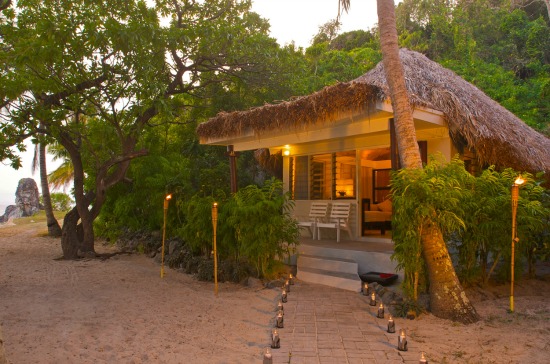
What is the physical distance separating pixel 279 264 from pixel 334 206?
8.48 feet

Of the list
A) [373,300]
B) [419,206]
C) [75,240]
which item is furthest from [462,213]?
[75,240]

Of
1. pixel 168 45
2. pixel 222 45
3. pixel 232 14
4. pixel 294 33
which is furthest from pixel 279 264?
pixel 294 33

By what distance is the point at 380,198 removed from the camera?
448 inches

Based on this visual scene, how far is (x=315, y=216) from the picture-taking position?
30.2 ft

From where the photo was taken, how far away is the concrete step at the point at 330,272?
6453 mm

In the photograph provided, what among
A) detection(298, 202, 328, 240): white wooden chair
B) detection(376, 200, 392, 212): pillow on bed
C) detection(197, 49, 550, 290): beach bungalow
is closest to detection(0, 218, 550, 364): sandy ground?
detection(197, 49, 550, 290): beach bungalow

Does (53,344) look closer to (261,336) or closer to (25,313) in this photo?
(25,313)

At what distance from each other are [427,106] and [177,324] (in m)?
4.83

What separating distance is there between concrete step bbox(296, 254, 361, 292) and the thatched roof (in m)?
2.41

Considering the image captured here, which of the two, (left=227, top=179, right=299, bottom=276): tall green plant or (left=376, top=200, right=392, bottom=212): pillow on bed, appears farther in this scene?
(left=376, top=200, right=392, bottom=212): pillow on bed

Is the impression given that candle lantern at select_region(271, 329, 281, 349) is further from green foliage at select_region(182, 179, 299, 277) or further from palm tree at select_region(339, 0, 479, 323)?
green foliage at select_region(182, 179, 299, 277)

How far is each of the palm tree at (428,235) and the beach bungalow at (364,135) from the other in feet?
3.02

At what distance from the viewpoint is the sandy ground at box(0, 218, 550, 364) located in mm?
3820

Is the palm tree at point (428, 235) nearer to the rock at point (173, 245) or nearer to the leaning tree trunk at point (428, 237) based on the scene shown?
the leaning tree trunk at point (428, 237)
